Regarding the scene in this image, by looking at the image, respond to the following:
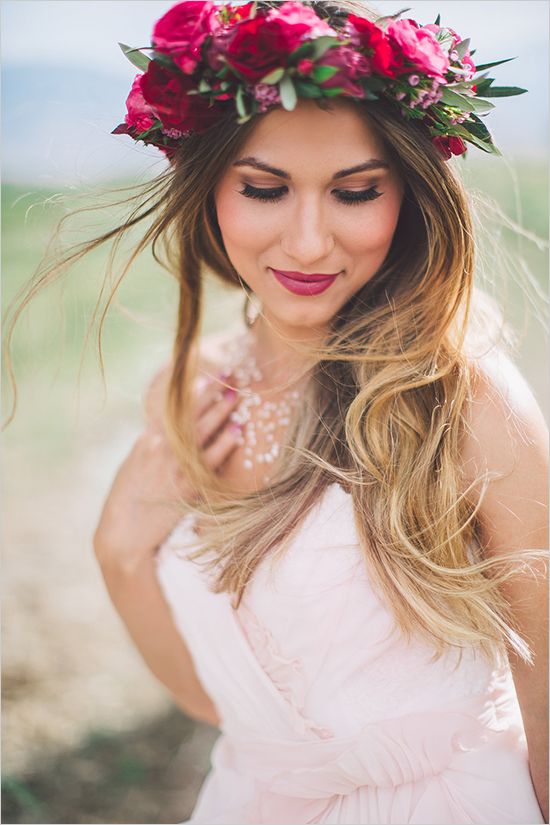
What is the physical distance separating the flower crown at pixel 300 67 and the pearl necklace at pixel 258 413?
0.76 m

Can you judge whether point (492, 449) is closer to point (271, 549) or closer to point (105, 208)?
point (271, 549)

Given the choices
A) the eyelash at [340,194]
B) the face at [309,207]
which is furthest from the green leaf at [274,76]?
the eyelash at [340,194]

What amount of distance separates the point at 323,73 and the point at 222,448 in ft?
3.42

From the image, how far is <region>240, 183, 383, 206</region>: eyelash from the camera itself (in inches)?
Answer: 66.5

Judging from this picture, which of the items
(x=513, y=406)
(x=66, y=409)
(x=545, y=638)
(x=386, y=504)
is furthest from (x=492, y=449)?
(x=66, y=409)

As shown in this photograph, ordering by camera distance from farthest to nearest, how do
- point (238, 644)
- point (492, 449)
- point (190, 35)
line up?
point (238, 644)
point (492, 449)
point (190, 35)

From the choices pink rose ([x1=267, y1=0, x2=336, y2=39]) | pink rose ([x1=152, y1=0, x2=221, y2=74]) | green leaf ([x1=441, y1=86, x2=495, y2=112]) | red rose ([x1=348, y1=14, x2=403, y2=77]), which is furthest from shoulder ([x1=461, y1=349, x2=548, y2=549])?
pink rose ([x1=152, y1=0, x2=221, y2=74])

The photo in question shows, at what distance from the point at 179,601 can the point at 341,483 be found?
60cm

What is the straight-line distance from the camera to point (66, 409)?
19.4 ft

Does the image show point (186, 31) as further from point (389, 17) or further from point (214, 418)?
point (214, 418)

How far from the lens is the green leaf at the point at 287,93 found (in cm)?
149

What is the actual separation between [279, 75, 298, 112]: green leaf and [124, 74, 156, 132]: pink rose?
350 mm

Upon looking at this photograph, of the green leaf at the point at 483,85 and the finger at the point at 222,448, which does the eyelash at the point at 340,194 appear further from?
the finger at the point at 222,448

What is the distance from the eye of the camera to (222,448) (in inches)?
87.7
